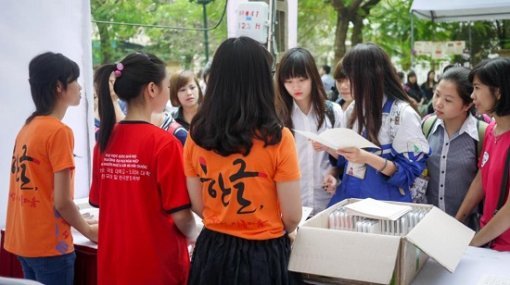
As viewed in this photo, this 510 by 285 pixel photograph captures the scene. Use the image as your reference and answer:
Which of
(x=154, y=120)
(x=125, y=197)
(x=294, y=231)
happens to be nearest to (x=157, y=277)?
(x=125, y=197)

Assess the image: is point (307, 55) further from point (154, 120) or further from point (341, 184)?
point (154, 120)

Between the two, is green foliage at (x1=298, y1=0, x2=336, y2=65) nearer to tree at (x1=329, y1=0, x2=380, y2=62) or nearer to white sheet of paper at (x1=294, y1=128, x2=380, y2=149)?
tree at (x1=329, y1=0, x2=380, y2=62)

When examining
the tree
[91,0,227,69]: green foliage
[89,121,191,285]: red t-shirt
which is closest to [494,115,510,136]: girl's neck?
[89,121,191,285]: red t-shirt

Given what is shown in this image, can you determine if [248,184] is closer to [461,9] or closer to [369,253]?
[369,253]

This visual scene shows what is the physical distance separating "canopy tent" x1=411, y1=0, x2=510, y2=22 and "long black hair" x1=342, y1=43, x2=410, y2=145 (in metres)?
4.44

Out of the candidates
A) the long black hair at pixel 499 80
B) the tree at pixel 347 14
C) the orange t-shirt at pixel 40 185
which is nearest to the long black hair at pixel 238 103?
the orange t-shirt at pixel 40 185

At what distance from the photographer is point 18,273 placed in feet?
7.43

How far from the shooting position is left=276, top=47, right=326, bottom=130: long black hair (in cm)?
236

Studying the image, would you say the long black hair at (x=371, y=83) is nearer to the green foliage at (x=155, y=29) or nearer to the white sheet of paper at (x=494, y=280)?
the white sheet of paper at (x=494, y=280)

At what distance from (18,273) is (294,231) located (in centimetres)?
139

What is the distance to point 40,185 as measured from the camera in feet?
6.07

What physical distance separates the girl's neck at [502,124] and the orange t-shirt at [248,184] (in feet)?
3.06

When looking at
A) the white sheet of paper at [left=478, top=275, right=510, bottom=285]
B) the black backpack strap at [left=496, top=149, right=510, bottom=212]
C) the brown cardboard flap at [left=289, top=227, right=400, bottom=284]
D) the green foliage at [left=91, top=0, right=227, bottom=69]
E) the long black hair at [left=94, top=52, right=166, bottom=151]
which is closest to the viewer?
the brown cardboard flap at [left=289, top=227, right=400, bottom=284]

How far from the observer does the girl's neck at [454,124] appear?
222 cm
